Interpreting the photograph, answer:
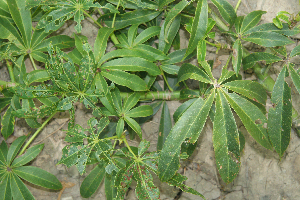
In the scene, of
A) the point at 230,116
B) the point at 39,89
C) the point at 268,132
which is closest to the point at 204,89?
the point at 230,116

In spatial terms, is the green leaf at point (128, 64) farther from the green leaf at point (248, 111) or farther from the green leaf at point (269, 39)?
the green leaf at point (269, 39)

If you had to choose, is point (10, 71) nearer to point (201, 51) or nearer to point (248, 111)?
point (201, 51)

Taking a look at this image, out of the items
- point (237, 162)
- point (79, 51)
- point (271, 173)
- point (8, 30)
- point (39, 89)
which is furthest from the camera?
point (271, 173)

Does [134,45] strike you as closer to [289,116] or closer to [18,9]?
[18,9]

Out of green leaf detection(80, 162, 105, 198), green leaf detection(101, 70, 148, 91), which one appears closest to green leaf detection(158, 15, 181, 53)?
green leaf detection(101, 70, 148, 91)

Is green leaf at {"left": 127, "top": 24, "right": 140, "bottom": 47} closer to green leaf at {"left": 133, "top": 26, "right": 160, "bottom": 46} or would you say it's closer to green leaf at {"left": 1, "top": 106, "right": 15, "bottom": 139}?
green leaf at {"left": 133, "top": 26, "right": 160, "bottom": 46}

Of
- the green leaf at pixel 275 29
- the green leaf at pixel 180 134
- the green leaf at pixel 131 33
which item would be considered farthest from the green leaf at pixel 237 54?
the green leaf at pixel 131 33

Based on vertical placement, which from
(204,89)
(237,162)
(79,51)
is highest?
(79,51)

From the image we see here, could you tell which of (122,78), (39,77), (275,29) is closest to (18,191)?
(39,77)
